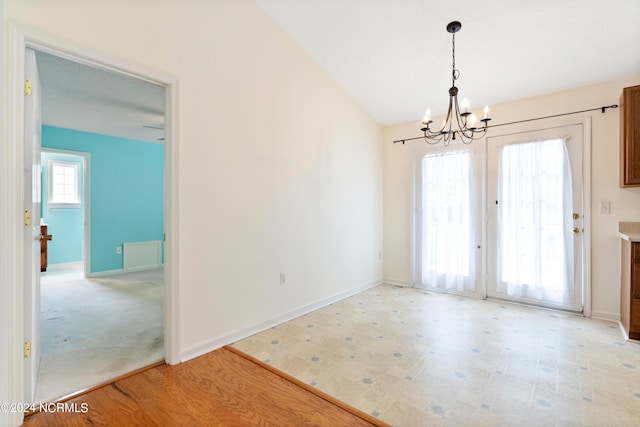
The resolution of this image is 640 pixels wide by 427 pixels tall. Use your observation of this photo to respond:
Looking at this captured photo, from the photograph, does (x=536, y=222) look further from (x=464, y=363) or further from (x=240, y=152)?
(x=240, y=152)

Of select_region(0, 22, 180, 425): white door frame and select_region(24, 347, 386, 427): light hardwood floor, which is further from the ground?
select_region(0, 22, 180, 425): white door frame

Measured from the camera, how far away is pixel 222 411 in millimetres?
1779

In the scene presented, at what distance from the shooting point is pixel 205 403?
6.07ft

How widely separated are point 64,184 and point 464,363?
308 inches

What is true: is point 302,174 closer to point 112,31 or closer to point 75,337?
point 112,31

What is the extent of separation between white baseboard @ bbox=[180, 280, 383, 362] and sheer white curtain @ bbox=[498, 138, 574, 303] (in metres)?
2.09

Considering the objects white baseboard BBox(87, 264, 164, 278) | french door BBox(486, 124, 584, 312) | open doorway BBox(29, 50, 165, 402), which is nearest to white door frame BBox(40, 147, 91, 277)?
open doorway BBox(29, 50, 165, 402)

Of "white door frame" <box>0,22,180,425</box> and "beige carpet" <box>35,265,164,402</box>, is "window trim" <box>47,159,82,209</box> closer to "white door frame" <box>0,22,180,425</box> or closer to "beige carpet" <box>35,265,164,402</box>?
"beige carpet" <box>35,265,164,402</box>

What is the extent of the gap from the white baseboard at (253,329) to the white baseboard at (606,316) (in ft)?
8.93

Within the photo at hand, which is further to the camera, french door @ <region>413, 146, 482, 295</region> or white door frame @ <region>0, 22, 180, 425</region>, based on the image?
french door @ <region>413, 146, 482, 295</region>

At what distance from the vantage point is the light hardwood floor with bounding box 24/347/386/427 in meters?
1.69

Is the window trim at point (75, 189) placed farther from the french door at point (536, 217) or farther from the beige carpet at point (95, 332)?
the french door at point (536, 217)

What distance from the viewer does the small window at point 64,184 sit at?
6.08 m
